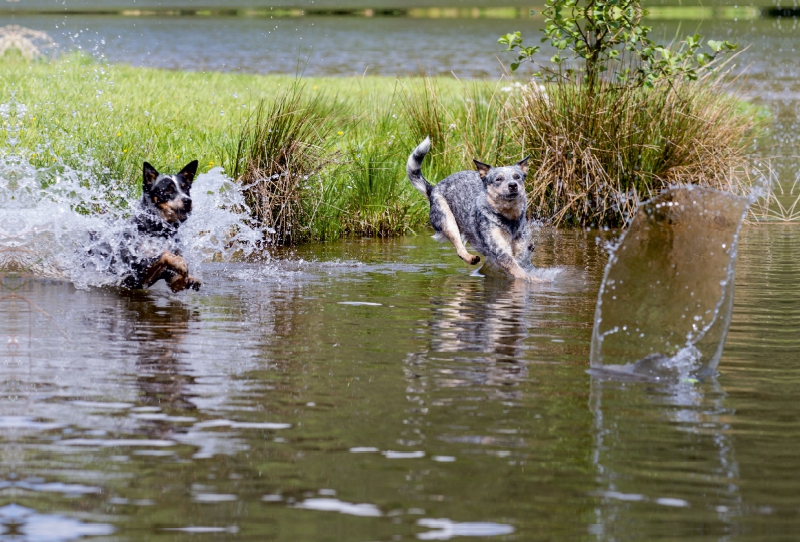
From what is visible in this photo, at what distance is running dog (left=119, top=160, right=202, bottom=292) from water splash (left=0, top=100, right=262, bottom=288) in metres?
0.06

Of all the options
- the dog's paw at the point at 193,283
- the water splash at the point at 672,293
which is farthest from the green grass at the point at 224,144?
the water splash at the point at 672,293

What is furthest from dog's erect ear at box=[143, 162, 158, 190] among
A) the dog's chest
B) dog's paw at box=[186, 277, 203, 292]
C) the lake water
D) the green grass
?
the green grass

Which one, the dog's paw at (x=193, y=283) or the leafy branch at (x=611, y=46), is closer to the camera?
the dog's paw at (x=193, y=283)

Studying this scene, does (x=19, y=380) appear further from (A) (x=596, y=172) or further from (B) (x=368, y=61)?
(B) (x=368, y=61)

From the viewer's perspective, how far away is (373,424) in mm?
5445

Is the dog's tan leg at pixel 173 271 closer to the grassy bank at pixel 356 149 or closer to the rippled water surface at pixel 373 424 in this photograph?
the rippled water surface at pixel 373 424

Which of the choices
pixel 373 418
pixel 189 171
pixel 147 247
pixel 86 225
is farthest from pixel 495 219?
pixel 373 418

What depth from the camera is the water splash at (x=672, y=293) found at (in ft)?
22.3

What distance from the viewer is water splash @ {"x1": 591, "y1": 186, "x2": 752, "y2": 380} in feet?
22.3

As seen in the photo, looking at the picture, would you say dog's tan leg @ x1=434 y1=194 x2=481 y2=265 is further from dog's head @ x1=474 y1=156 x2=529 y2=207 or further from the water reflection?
the water reflection

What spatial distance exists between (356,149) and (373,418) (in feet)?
26.3

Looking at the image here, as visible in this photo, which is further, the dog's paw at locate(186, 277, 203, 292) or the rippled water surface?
the dog's paw at locate(186, 277, 203, 292)

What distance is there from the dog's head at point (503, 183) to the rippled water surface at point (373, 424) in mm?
1503

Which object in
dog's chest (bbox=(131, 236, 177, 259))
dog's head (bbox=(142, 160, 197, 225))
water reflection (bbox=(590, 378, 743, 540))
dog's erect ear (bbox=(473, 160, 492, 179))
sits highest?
dog's erect ear (bbox=(473, 160, 492, 179))
